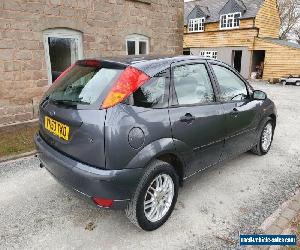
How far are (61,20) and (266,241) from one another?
22.0 ft

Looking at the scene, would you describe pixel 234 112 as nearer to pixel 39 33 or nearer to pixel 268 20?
pixel 39 33

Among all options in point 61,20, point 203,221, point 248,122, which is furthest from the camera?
point 61,20

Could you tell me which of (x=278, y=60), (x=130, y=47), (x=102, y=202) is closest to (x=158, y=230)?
(x=102, y=202)

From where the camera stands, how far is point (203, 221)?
3250 mm

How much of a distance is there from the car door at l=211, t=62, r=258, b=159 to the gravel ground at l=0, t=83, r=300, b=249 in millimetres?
540

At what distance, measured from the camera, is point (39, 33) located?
6.84 m

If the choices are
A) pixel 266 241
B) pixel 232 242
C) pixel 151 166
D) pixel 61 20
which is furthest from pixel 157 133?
pixel 61 20

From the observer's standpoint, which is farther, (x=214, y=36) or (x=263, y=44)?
(x=214, y=36)

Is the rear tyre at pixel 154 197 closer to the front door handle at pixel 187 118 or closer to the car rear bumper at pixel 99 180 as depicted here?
the car rear bumper at pixel 99 180

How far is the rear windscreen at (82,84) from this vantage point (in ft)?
9.12

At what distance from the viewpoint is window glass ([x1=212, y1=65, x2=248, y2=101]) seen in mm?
3812

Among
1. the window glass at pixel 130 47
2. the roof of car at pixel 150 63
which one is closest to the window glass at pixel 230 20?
the window glass at pixel 130 47

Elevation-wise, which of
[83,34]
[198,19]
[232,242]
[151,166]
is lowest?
[232,242]

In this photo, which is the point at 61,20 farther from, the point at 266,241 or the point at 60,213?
the point at 266,241
